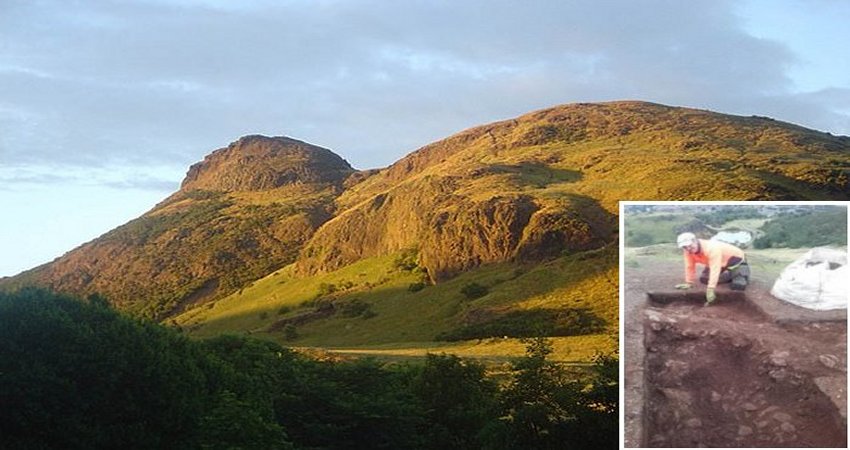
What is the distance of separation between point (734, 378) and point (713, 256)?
7.78 ft

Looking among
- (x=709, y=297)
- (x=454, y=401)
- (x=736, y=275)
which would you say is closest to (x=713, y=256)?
(x=736, y=275)

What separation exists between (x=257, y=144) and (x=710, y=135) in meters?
79.6

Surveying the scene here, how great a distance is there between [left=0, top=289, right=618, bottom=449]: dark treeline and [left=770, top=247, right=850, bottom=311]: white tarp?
5584 millimetres

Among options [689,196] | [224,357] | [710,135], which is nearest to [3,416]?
[224,357]

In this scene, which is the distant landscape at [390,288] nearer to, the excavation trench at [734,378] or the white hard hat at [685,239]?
the white hard hat at [685,239]

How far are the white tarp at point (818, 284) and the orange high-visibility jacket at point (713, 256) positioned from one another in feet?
3.29

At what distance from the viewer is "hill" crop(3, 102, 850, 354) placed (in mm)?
49938

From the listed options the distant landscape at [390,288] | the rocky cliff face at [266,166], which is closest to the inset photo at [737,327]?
the distant landscape at [390,288]

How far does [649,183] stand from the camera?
5369 cm

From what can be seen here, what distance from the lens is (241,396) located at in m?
23.5

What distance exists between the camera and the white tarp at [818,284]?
19.2 meters

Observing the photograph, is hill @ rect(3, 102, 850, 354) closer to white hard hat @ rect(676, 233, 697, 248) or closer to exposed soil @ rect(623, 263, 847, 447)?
exposed soil @ rect(623, 263, 847, 447)

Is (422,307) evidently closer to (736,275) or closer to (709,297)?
(709,297)

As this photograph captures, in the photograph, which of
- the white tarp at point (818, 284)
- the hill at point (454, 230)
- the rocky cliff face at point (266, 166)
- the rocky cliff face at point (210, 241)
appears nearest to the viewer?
the white tarp at point (818, 284)
